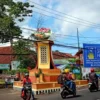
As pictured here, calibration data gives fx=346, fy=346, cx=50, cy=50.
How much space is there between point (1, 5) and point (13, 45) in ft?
27.9

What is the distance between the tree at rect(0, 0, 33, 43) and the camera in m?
36.5

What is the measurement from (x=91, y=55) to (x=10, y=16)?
10.1m

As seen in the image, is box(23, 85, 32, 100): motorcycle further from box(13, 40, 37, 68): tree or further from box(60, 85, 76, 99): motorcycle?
box(13, 40, 37, 68): tree

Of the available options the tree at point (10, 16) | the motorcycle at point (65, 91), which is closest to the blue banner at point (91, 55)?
the tree at point (10, 16)

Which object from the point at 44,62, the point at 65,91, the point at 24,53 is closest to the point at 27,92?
the point at 65,91

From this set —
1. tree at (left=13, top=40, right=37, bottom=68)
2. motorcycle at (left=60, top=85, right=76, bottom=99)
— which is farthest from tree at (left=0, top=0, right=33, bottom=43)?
motorcycle at (left=60, top=85, right=76, bottom=99)

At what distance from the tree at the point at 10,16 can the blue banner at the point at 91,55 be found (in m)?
7.74

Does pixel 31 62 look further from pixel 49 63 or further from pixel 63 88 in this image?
pixel 63 88

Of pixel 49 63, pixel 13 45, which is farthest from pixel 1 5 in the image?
pixel 49 63

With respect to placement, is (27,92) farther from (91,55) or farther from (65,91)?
(91,55)

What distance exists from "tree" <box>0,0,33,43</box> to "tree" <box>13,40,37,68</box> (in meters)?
6.19

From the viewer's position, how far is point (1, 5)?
37.8m

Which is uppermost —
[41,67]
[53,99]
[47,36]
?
[47,36]

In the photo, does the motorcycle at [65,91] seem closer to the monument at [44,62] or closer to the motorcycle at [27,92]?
the motorcycle at [27,92]
